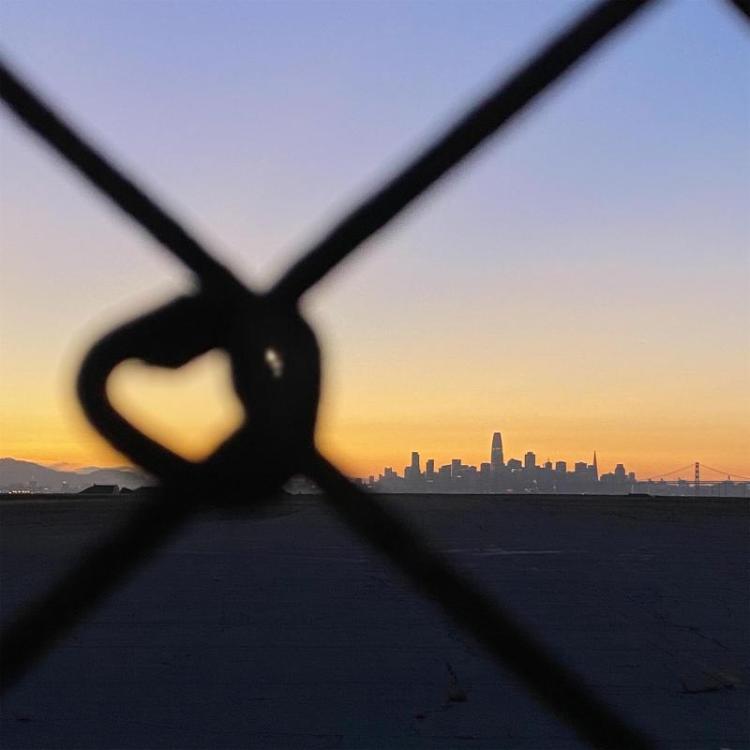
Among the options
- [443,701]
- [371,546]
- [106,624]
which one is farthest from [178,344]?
[106,624]

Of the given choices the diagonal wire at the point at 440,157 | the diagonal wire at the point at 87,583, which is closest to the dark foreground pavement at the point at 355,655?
the diagonal wire at the point at 87,583

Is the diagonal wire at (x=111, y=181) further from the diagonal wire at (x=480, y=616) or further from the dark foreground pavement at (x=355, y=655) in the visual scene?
the dark foreground pavement at (x=355, y=655)

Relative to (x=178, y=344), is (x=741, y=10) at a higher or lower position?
higher

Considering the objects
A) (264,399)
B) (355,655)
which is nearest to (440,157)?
(264,399)

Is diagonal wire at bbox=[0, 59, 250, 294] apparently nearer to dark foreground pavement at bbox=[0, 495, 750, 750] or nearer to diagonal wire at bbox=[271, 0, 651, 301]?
diagonal wire at bbox=[271, 0, 651, 301]

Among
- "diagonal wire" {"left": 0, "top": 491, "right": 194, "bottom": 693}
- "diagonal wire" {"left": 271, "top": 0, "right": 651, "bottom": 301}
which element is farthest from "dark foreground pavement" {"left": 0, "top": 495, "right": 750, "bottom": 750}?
"diagonal wire" {"left": 271, "top": 0, "right": 651, "bottom": 301}

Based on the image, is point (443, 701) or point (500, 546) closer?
point (443, 701)

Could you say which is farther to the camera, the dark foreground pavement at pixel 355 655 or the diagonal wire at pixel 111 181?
the dark foreground pavement at pixel 355 655

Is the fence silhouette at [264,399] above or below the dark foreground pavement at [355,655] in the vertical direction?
above

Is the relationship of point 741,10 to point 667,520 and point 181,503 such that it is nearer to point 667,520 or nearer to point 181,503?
point 181,503
